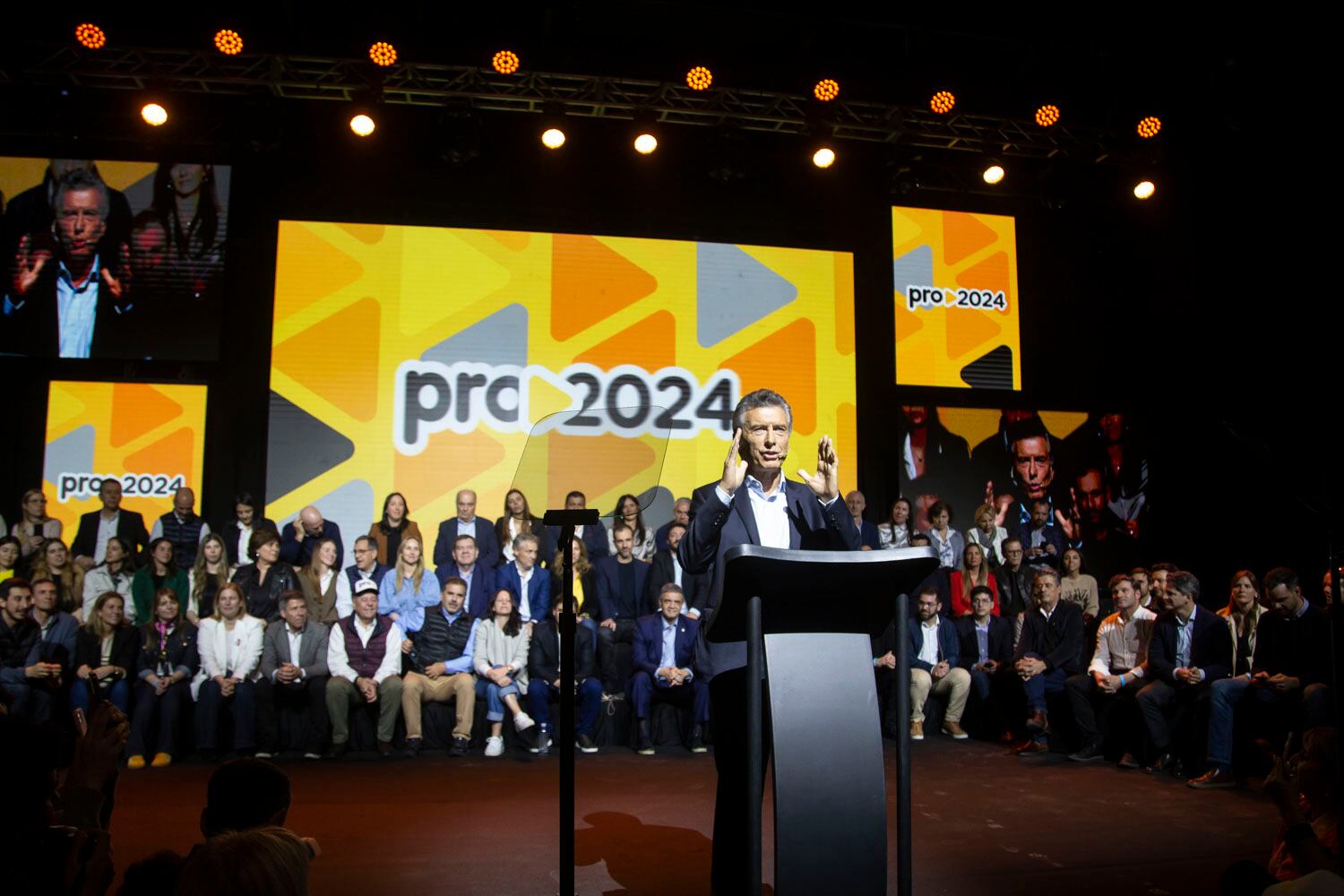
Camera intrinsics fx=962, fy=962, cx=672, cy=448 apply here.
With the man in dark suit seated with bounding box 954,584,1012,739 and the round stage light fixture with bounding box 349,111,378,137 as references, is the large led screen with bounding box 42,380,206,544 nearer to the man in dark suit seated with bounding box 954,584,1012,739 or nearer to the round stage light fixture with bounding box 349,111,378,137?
the round stage light fixture with bounding box 349,111,378,137

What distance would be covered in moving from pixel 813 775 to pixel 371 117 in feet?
20.7

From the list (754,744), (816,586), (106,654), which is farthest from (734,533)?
(106,654)

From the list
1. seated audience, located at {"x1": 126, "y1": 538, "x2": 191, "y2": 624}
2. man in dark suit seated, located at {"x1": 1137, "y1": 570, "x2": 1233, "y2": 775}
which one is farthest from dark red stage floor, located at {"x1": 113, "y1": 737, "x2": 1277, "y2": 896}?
seated audience, located at {"x1": 126, "y1": 538, "x2": 191, "y2": 624}

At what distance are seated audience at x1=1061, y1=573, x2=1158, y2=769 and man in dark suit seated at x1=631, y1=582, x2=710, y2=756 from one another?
229 cm

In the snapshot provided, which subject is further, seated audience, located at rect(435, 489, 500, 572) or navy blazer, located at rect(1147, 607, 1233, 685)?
seated audience, located at rect(435, 489, 500, 572)

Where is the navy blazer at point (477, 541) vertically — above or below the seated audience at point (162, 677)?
above

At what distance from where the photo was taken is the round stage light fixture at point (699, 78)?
22.4 ft

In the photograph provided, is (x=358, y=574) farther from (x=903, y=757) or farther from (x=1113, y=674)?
(x=903, y=757)

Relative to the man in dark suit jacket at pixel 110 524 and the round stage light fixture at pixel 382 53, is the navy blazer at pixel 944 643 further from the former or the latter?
the man in dark suit jacket at pixel 110 524

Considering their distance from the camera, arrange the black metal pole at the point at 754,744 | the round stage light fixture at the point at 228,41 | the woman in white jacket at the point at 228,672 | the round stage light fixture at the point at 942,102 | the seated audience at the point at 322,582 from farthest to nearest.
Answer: the round stage light fixture at the point at 942,102 → the seated audience at the point at 322,582 → the round stage light fixture at the point at 228,41 → the woman in white jacket at the point at 228,672 → the black metal pole at the point at 754,744

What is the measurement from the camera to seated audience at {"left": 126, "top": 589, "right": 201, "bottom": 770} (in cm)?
569

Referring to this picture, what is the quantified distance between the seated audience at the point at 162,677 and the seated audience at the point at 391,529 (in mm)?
1485

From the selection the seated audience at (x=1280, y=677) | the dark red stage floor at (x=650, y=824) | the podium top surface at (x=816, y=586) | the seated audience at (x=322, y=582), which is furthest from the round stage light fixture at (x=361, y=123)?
the seated audience at (x=1280, y=677)

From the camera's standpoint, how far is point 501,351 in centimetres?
815
